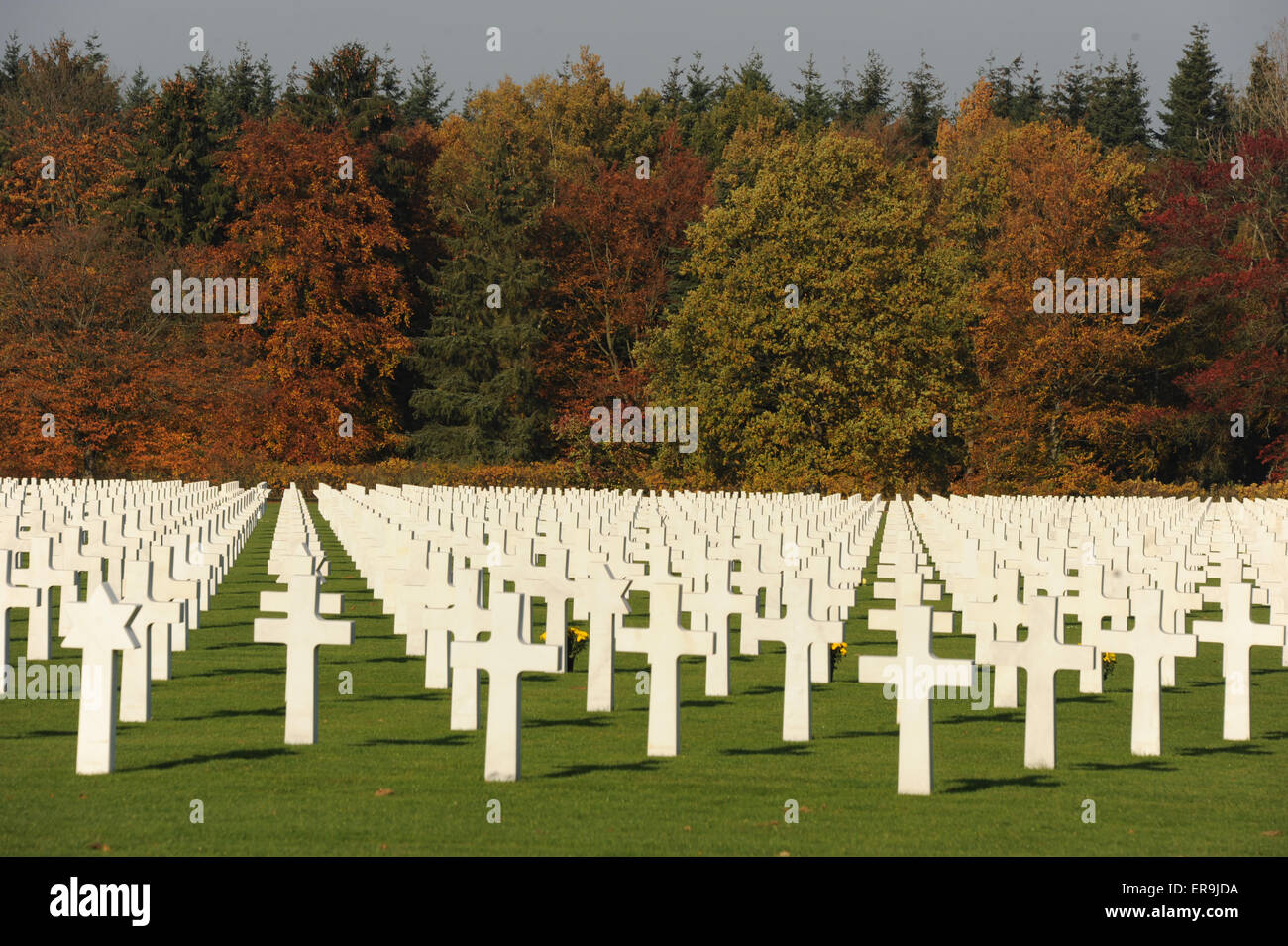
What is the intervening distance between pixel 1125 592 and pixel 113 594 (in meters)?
7.54

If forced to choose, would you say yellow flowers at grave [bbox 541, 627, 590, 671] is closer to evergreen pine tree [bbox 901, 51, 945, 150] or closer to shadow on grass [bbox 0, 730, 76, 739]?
shadow on grass [bbox 0, 730, 76, 739]

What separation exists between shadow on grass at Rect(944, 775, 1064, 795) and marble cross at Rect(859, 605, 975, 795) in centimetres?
20

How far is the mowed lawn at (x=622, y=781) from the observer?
24.8 ft

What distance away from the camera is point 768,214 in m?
53.8

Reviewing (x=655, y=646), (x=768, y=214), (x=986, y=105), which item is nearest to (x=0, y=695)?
(x=655, y=646)

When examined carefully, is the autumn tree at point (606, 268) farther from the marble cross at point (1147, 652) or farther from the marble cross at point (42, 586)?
the marble cross at point (1147, 652)

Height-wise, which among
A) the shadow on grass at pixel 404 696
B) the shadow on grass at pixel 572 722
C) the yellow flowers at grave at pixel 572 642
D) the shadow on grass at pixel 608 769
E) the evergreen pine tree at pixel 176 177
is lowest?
the shadow on grass at pixel 608 769

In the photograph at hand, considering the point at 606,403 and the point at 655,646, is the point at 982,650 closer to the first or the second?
the point at 655,646

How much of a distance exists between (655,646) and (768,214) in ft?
148

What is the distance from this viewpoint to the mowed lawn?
757 centimetres

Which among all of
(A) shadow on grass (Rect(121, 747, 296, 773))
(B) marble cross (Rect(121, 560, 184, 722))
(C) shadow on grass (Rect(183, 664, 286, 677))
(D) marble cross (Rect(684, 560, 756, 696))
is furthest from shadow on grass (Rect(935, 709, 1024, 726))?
(C) shadow on grass (Rect(183, 664, 286, 677))

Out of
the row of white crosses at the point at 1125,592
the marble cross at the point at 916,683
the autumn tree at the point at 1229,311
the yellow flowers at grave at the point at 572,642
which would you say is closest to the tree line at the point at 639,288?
the autumn tree at the point at 1229,311

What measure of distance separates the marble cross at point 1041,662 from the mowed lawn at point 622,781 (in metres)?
0.16

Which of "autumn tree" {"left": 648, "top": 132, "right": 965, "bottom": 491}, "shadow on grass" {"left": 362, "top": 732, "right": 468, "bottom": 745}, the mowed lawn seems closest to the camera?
the mowed lawn
